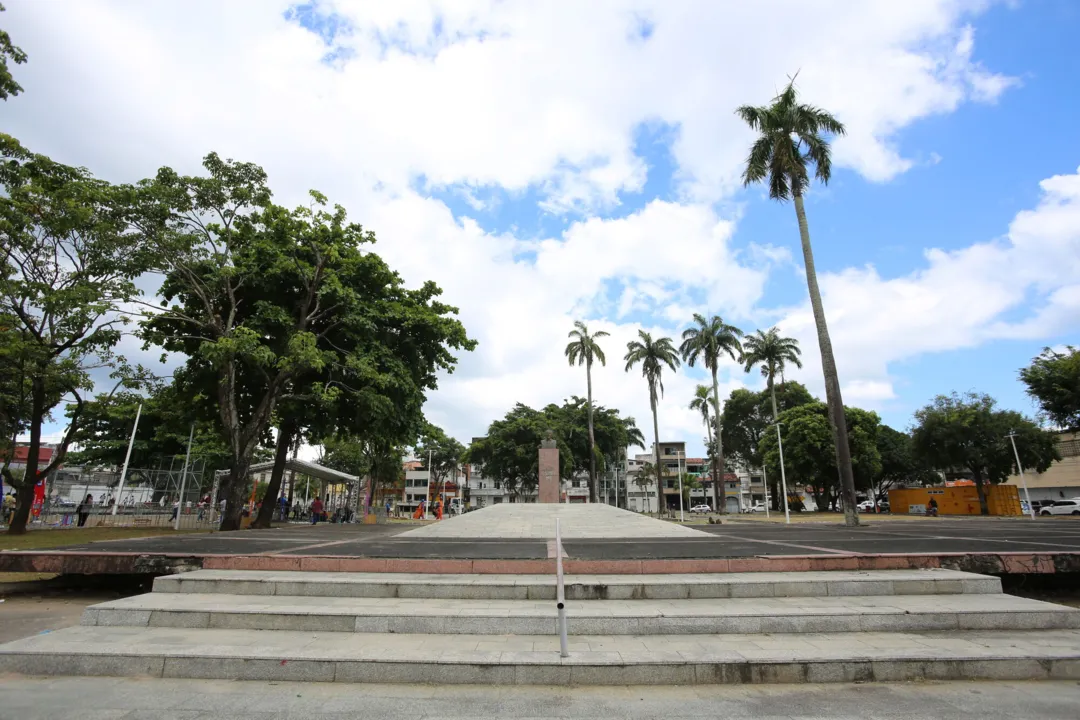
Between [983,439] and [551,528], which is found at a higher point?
[983,439]

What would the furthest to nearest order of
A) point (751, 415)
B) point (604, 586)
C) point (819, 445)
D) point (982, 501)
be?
1. point (751, 415)
2. point (819, 445)
3. point (982, 501)
4. point (604, 586)

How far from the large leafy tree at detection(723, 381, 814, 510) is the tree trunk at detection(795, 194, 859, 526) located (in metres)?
42.4

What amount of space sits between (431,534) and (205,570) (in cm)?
712

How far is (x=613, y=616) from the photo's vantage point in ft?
17.9

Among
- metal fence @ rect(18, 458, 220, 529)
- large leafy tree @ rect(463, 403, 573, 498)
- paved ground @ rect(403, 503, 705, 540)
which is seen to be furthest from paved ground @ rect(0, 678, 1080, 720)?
large leafy tree @ rect(463, 403, 573, 498)

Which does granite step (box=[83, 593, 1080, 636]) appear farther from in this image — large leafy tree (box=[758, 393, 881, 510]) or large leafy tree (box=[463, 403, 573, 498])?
large leafy tree (box=[463, 403, 573, 498])

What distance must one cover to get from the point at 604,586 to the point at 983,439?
4249 cm

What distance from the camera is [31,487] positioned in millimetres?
17625

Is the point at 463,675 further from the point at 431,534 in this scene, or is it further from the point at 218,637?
the point at 431,534

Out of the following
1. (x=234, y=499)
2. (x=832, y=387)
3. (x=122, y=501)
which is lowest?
(x=122, y=501)

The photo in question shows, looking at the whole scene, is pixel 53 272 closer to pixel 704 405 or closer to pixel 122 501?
pixel 122 501

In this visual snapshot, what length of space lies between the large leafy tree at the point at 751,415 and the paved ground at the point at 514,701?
5892 centimetres

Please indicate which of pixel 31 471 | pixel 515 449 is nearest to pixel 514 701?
pixel 31 471

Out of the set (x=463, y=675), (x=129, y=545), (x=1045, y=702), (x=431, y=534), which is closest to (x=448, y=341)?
(x=431, y=534)
